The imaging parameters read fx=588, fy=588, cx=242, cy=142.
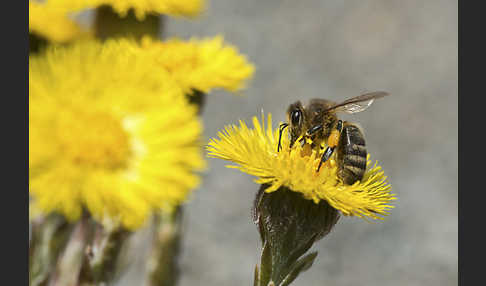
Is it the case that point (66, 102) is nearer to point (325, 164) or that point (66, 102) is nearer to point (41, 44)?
point (325, 164)

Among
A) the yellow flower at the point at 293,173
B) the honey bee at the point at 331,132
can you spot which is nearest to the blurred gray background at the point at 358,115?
the honey bee at the point at 331,132

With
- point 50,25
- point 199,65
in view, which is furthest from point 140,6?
point 50,25

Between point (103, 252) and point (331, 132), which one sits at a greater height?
point (331, 132)

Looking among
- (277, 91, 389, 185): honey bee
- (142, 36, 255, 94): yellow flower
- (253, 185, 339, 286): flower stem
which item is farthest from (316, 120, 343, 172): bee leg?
(142, 36, 255, 94): yellow flower

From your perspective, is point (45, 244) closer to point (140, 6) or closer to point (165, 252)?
point (165, 252)

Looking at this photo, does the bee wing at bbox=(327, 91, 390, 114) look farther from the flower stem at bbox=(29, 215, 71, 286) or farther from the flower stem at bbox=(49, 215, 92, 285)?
the flower stem at bbox=(29, 215, 71, 286)

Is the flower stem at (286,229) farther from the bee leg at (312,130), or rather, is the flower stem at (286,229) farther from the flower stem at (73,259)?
the flower stem at (73,259)
